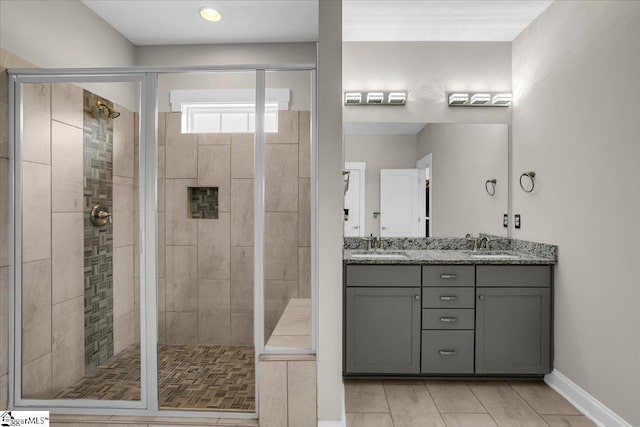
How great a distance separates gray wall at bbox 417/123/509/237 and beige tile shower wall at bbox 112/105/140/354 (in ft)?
7.29

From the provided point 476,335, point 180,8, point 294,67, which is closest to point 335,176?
point 294,67

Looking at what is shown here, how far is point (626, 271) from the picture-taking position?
2.20 m

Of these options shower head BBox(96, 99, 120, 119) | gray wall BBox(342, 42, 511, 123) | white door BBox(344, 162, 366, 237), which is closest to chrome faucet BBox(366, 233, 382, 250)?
white door BBox(344, 162, 366, 237)

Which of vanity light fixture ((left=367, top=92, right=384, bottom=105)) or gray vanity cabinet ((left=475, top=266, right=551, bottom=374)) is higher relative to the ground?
vanity light fixture ((left=367, top=92, right=384, bottom=105))

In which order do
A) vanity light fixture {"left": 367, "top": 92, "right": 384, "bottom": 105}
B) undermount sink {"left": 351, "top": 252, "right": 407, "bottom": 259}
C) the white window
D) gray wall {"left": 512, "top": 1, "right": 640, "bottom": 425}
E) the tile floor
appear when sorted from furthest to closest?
1. vanity light fixture {"left": 367, "top": 92, "right": 384, "bottom": 105}
2. undermount sink {"left": 351, "top": 252, "right": 407, "bottom": 259}
3. the tile floor
4. the white window
5. gray wall {"left": 512, "top": 1, "right": 640, "bottom": 425}

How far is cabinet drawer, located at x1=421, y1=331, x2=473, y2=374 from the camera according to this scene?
292 centimetres

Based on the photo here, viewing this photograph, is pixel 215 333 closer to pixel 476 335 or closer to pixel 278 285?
pixel 278 285

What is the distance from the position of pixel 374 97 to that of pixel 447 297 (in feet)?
5.54

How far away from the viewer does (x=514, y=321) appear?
2.91 meters

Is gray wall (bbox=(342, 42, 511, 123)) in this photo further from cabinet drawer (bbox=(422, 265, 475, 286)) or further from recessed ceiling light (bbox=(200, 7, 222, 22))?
cabinet drawer (bbox=(422, 265, 475, 286))

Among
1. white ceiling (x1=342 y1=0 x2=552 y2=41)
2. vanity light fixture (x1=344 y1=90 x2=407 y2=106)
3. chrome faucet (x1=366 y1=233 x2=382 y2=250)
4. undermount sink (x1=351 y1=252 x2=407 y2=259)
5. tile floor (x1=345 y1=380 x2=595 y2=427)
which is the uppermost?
white ceiling (x1=342 y1=0 x2=552 y2=41)

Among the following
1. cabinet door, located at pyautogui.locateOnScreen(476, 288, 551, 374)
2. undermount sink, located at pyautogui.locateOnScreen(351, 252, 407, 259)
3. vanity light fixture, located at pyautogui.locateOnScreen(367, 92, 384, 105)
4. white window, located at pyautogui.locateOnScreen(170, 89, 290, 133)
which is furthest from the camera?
vanity light fixture, located at pyautogui.locateOnScreen(367, 92, 384, 105)

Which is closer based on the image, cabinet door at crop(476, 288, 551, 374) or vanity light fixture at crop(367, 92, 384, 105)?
cabinet door at crop(476, 288, 551, 374)

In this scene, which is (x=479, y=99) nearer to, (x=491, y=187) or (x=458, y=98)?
(x=458, y=98)
